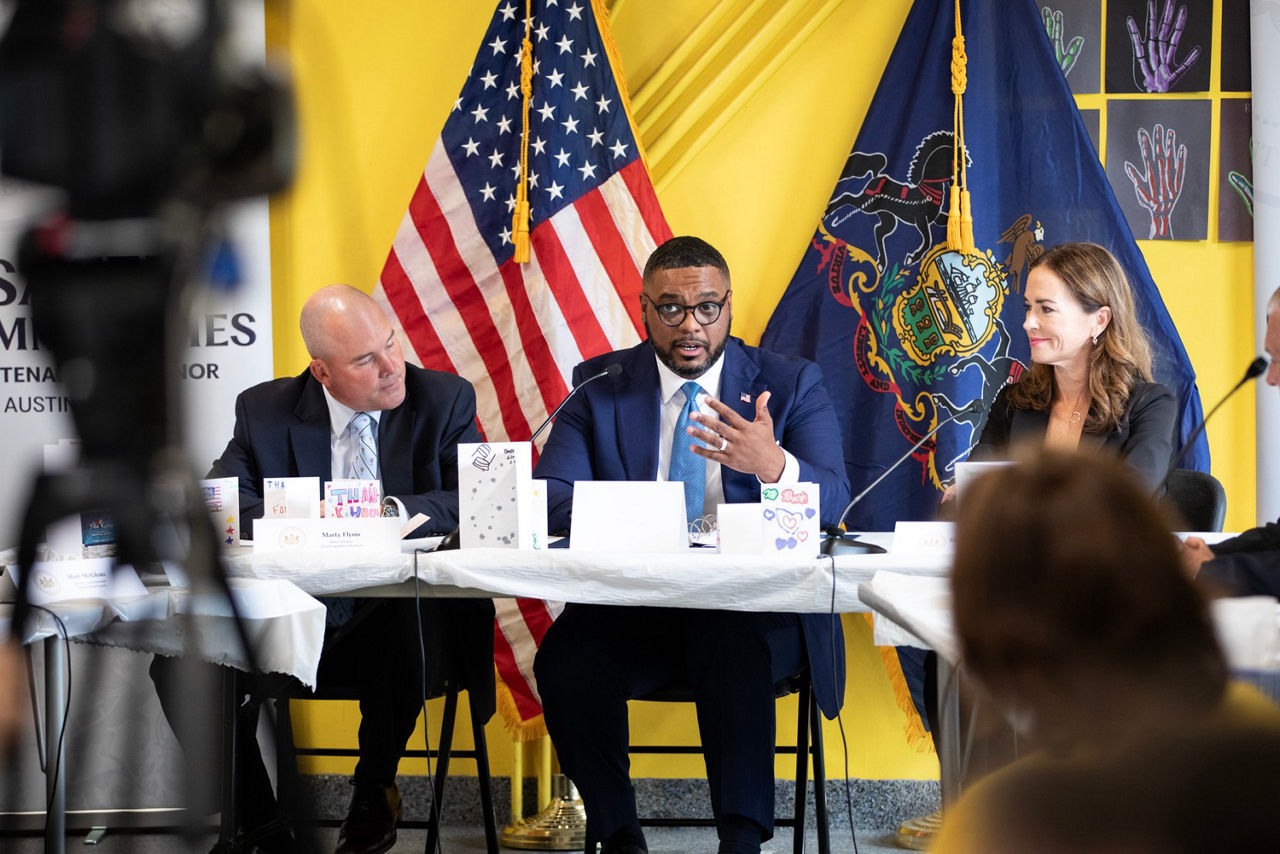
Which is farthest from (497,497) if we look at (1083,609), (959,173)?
(959,173)

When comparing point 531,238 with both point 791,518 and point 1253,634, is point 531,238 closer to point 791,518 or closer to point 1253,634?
point 791,518

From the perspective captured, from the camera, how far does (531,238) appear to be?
12.0 feet

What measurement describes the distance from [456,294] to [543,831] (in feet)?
5.13

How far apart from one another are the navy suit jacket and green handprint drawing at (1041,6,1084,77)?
2051 millimetres

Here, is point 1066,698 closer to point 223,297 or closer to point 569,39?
point 223,297

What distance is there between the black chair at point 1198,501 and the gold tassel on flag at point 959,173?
94cm

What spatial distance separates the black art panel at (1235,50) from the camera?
363cm

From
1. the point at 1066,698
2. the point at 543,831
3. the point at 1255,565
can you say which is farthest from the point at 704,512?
the point at 1066,698

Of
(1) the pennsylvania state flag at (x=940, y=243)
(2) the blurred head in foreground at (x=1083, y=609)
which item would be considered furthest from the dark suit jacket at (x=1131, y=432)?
(2) the blurred head in foreground at (x=1083, y=609)

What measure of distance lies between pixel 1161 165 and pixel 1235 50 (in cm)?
40

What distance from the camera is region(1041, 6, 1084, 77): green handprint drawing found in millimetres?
3660

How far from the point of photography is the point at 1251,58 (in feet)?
11.9

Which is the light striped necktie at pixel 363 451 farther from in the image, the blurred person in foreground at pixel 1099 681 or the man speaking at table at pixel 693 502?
the blurred person in foreground at pixel 1099 681

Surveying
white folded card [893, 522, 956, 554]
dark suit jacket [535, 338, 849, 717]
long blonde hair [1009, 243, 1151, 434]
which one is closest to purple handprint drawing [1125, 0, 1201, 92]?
long blonde hair [1009, 243, 1151, 434]
